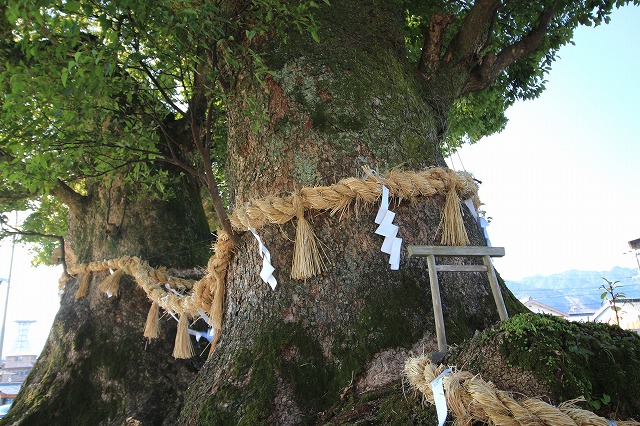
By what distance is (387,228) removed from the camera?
2162 millimetres

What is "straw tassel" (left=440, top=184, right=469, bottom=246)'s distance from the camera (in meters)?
2.23

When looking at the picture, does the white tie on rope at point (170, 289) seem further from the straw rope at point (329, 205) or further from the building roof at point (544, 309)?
the building roof at point (544, 309)

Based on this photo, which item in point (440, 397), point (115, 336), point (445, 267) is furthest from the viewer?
point (115, 336)

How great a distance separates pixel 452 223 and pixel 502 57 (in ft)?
5.87

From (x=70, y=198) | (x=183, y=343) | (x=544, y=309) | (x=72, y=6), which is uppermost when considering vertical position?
(x=70, y=198)

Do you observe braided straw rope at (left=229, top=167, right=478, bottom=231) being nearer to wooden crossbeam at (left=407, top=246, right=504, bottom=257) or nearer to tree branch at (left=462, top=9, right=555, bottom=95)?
wooden crossbeam at (left=407, top=246, right=504, bottom=257)

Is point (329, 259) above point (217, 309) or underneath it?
above

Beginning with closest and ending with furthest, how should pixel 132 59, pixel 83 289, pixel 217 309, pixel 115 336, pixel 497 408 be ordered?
pixel 497 408, pixel 132 59, pixel 217 309, pixel 115 336, pixel 83 289

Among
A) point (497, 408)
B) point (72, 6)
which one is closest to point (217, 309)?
point (72, 6)

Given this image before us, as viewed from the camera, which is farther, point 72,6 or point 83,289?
point 83,289

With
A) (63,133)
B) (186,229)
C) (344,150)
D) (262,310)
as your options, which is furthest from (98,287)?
(344,150)

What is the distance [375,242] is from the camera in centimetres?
221

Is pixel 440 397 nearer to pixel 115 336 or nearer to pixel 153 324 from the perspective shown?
pixel 153 324

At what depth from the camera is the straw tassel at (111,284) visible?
412 centimetres
